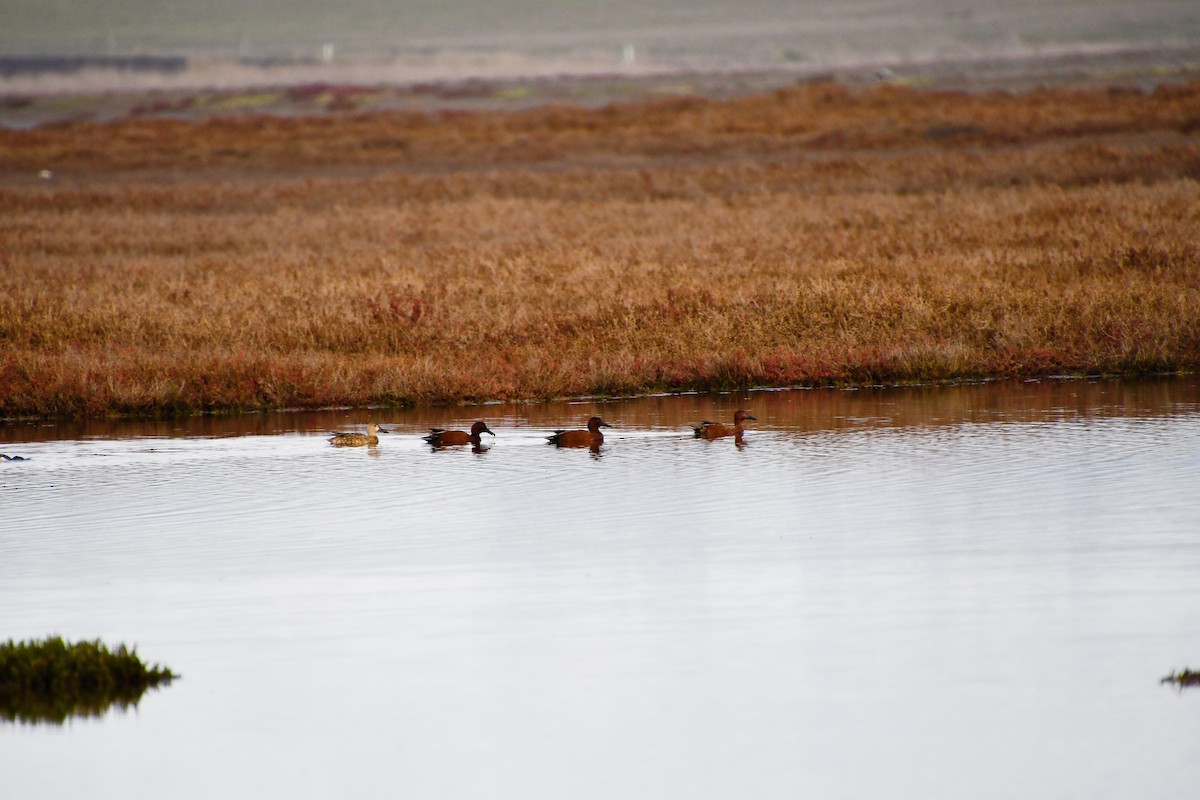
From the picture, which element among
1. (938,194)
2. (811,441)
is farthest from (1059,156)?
(811,441)

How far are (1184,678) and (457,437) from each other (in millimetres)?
8662

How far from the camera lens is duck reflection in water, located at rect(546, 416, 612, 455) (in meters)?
15.5

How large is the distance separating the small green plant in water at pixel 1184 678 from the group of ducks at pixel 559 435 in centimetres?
754

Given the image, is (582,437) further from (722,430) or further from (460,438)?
(722,430)

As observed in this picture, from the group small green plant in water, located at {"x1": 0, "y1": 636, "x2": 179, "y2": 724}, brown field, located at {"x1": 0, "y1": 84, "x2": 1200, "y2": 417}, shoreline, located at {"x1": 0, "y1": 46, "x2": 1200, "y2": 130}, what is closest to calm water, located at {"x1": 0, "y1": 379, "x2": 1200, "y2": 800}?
small green plant in water, located at {"x1": 0, "y1": 636, "x2": 179, "y2": 724}

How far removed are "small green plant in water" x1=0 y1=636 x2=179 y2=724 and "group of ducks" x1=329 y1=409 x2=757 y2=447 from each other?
7.11 m

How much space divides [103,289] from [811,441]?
14005 millimetres

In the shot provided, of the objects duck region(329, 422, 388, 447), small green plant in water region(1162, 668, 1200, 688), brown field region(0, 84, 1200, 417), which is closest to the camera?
small green plant in water region(1162, 668, 1200, 688)

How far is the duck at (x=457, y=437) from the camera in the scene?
1573 centimetres

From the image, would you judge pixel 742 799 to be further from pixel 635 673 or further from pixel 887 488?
pixel 887 488

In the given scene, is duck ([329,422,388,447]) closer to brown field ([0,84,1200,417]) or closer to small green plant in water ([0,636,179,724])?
brown field ([0,84,1200,417])

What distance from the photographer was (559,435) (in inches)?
612

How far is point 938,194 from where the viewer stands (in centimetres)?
3909

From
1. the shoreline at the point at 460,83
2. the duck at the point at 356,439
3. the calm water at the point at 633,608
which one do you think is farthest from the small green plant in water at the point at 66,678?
the shoreline at the point at 460,83
